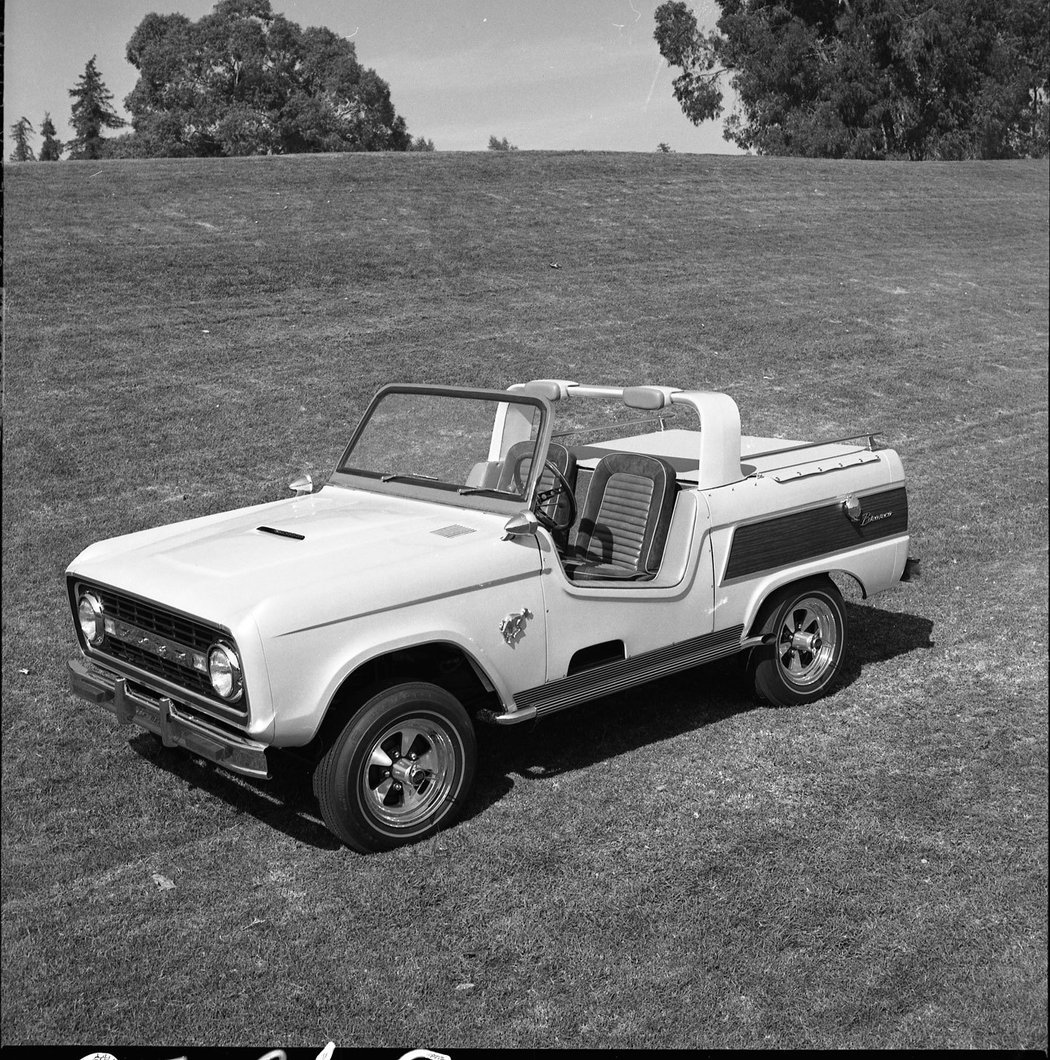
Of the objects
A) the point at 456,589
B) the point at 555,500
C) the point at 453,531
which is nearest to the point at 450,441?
the point at 555,500

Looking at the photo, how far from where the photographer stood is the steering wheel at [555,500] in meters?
5.63

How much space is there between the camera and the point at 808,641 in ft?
21.1

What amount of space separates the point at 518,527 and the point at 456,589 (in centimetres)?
43

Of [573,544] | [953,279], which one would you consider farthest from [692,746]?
[953,279]

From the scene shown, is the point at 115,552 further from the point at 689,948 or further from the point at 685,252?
the point at 685,252

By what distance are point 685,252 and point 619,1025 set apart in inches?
666

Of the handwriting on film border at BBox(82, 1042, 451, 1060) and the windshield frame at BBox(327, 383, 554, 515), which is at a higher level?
the windshield frame at BBox(327, 383, 554, 515)

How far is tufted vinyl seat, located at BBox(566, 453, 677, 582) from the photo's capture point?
5836 millimetres

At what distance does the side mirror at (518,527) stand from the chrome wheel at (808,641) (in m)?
1.77

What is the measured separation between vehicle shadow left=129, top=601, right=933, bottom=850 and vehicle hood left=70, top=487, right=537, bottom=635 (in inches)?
39.2

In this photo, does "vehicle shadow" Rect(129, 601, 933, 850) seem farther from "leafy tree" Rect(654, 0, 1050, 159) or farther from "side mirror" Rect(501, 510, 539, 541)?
"leafy tree" Rect(654, 0, 1050, 159)

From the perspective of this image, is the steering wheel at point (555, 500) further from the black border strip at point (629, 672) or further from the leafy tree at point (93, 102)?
the leafy tree at point (93, 102)

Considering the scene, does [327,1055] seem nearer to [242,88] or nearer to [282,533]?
[282,533]

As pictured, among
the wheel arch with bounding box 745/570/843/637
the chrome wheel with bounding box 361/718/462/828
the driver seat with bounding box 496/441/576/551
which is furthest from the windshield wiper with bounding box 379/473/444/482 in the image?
the wheel arch with bounding box 745/570/843/637
